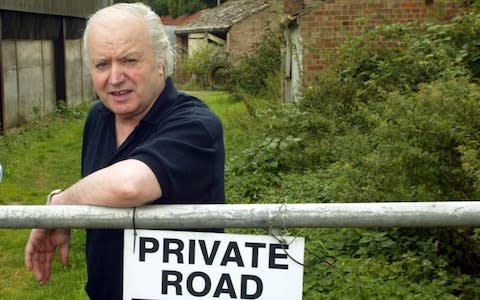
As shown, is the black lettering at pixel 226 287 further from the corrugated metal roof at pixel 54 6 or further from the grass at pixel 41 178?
the corrugated metal roof at pixel 54 6

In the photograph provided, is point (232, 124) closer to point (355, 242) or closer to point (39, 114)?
point (39, 114)

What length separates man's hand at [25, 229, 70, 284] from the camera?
7.43ft

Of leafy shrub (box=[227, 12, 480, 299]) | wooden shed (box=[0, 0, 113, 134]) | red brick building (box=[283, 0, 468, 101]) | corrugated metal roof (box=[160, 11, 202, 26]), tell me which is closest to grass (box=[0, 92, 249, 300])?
wooden shed (box=[0, 0, 113, 134])

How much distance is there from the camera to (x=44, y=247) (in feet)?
7.52

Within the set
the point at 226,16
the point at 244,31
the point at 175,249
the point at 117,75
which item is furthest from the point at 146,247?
the point at 226,16

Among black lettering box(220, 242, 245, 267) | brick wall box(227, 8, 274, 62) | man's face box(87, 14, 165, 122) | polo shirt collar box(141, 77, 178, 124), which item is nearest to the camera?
black lettering box(220, 242, 245, 267)

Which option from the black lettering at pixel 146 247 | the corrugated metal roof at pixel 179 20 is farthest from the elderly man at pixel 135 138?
the corrugated metal roof at pixel 179 20

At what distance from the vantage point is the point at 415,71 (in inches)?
312

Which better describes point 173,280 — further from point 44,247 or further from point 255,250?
point 44,247

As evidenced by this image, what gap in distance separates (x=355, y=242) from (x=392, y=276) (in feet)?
2.70

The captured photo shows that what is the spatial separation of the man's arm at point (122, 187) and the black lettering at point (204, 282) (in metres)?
0.25

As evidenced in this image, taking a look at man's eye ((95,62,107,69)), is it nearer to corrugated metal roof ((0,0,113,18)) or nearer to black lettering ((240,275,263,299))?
black lettering ((240,275,263,299))

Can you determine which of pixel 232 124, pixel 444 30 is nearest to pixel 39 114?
pixel 232 124

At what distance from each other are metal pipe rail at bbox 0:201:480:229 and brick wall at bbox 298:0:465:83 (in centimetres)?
909
